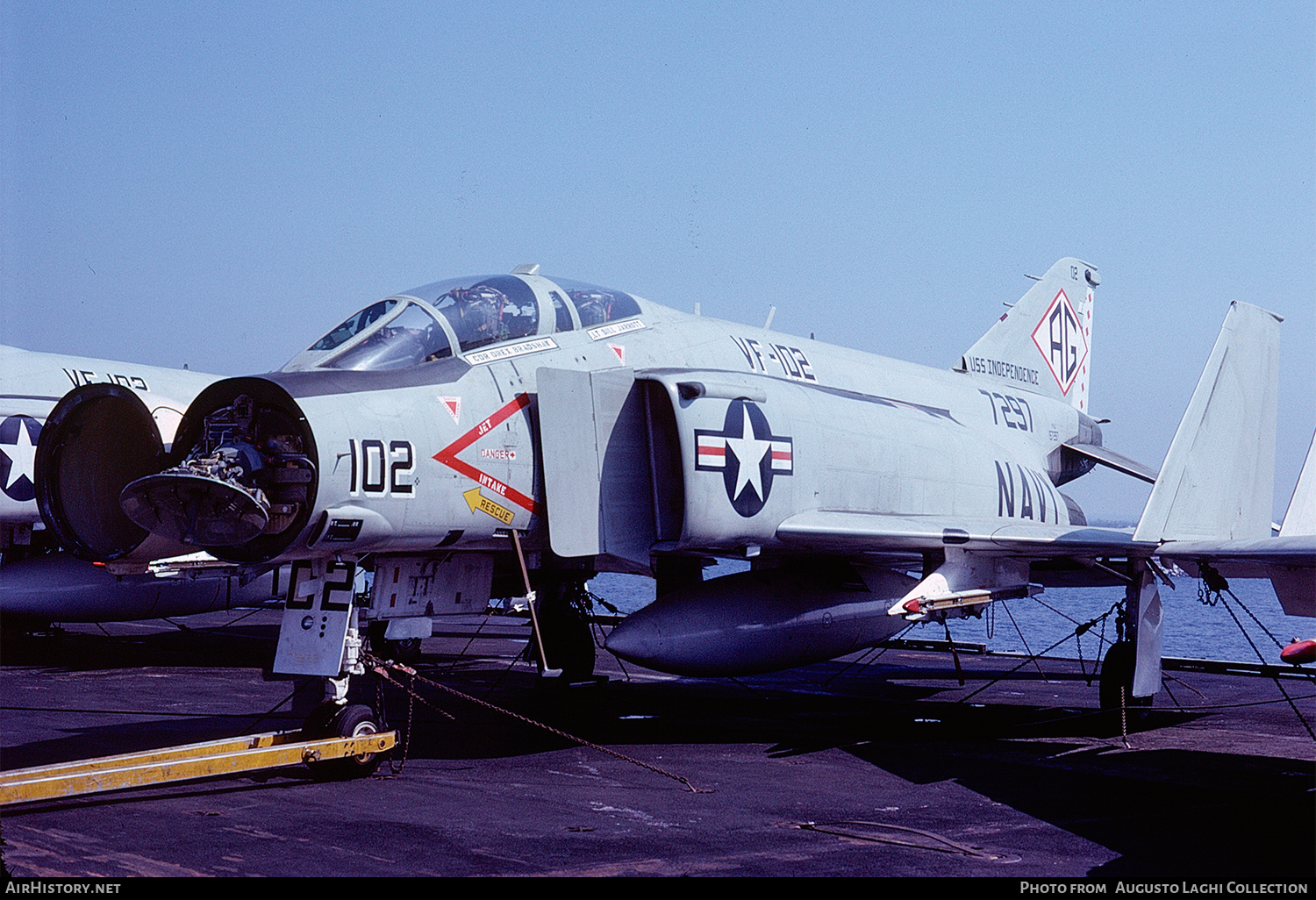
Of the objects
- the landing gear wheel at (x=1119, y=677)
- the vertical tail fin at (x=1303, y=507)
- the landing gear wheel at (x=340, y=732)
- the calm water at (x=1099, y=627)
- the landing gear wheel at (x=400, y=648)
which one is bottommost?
the calm water at (x=1099, y=627)

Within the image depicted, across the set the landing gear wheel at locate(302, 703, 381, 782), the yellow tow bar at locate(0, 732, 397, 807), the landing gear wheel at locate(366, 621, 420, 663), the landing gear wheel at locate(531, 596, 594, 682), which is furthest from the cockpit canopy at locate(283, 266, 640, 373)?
the landing gear wheel at locate(366, 621, 420, 663)

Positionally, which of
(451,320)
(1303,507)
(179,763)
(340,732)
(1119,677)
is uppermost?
(451,320)

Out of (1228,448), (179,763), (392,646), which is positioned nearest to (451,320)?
(179,763)

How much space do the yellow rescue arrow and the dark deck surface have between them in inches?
69.6

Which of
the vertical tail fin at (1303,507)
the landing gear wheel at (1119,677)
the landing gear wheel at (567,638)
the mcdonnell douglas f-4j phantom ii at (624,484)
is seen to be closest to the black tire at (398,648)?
the mcdonnell douglas f-4j phantom ii at (624,484)

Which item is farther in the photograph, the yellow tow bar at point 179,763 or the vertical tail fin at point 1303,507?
the vertical tail fin at point 1303,507

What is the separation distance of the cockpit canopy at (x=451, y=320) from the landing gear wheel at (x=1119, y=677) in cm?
576

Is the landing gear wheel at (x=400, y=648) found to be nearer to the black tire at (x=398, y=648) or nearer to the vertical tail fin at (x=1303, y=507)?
the black tire at (x=398, y=648)

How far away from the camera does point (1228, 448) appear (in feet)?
36.6

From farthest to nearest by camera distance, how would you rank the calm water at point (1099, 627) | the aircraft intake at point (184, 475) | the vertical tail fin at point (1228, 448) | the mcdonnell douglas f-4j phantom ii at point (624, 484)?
the calm water at point (1099, 627) → the vertical tail fin at point (1228, 448) → the mcdonnell douglas f-4j phantom ii at point (624, 484) → the aircraft intake at point (184, 475)

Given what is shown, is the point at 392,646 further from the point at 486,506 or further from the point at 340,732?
the point at 340,732

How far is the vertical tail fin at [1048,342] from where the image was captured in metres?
16.5

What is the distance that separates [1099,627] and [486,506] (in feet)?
173

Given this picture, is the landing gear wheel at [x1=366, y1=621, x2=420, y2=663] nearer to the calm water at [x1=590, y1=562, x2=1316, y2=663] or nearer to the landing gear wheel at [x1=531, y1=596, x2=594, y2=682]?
the landing gear wheel at [x1=531, y1=596, x2=594, y2=682]
